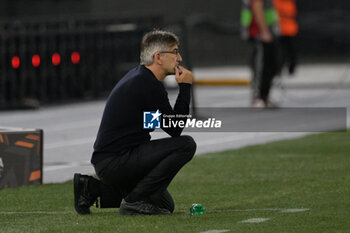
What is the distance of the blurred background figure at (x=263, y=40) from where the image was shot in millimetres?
19516

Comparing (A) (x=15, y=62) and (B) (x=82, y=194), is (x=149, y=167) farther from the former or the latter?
(A) (x=15, y=62)

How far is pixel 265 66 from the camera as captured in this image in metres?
19.7

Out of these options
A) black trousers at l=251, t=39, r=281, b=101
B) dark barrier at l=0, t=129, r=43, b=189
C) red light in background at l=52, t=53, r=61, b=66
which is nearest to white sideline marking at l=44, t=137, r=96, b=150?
dark barrier at l=0, t=129, r=43, b=189

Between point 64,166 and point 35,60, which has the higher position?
point 64,166

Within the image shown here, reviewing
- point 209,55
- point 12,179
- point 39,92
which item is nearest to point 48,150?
point 12,179

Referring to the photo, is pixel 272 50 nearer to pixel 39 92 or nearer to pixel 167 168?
pixel 39 92

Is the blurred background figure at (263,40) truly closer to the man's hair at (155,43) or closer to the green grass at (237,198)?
the green grass at (237,198)

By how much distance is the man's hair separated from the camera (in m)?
8.72

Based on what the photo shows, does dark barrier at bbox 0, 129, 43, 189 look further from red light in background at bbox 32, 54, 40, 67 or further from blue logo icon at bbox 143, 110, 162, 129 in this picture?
red light in background at bbox 32, 54, 40, 67

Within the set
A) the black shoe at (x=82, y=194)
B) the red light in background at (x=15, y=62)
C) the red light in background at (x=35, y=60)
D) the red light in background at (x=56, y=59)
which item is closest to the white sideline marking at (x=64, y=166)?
the black shoe at (x=82, y=194)

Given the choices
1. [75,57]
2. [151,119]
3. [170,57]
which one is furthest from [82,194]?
[75,57]

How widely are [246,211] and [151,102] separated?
119cm

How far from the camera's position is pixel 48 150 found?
568 inches

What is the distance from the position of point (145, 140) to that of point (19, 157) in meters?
2.28
